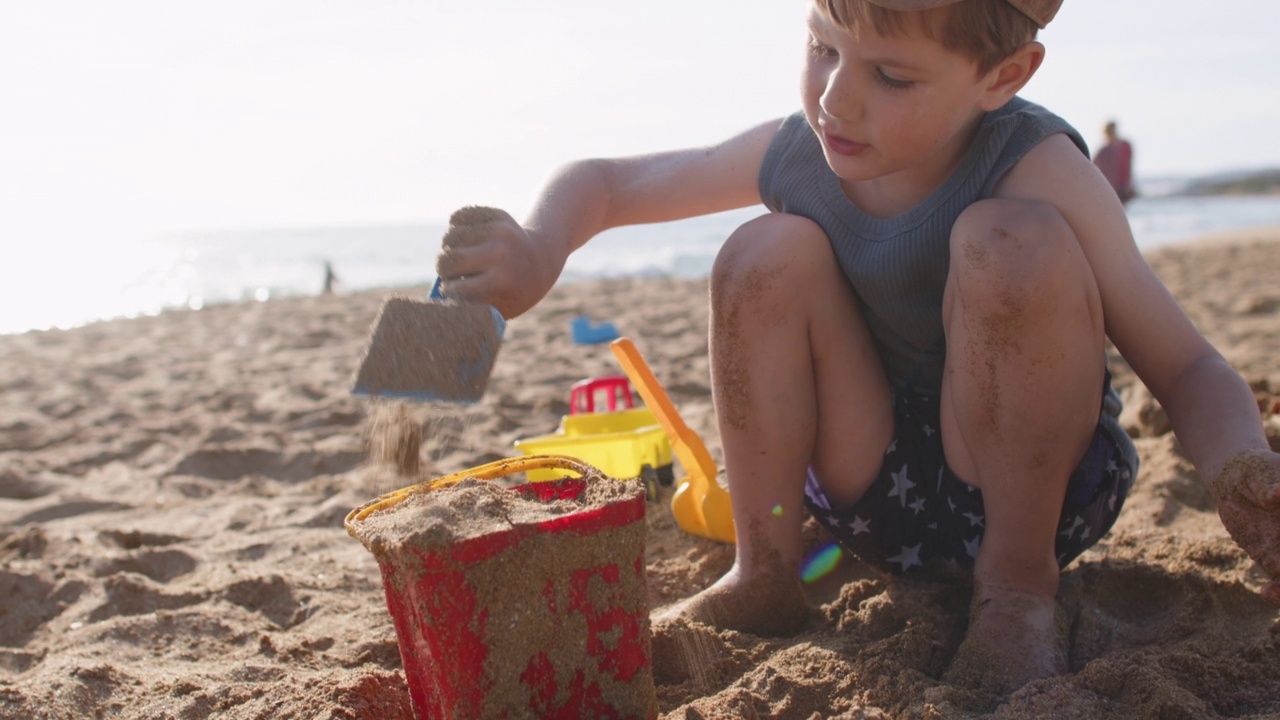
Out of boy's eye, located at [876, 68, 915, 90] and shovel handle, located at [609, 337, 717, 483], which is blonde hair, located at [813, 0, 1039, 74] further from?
shovel handle, located at [609, 337, 717, 483]

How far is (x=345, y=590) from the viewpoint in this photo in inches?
83.9

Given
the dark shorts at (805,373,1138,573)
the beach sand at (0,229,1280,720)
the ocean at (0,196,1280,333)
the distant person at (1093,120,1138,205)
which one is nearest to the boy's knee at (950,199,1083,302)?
the dark shorts at (805,373,1138,573)

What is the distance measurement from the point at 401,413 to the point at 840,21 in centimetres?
89

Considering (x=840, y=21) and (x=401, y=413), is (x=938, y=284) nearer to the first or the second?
(x=840, y=21)

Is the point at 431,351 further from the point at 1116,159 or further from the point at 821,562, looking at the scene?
the point at 1116,159

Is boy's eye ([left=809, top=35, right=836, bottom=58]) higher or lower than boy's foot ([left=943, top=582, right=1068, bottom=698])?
higher

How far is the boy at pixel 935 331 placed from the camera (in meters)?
1.45

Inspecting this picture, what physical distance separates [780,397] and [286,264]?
72.3 ft

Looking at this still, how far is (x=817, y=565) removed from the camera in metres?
2.04

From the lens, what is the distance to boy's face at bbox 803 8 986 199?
1.47 metres

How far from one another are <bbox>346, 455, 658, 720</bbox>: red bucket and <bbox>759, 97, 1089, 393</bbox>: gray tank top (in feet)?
2.08

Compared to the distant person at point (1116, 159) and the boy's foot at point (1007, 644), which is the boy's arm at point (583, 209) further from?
the distant person at point (1116, 159)

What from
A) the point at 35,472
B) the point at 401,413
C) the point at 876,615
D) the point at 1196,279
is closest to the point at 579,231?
the point at 401,413

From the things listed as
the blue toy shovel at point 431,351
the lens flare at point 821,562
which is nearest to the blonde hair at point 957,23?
the blue toy shovel at point 431,351
